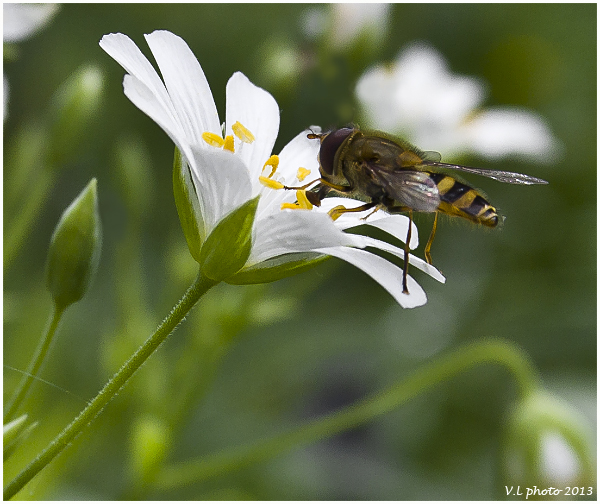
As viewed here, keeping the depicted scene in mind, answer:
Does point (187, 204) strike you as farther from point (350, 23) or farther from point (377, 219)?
point (350, 23)

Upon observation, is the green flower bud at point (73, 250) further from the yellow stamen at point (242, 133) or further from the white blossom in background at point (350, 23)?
the white blossom in background at point (350, 23)

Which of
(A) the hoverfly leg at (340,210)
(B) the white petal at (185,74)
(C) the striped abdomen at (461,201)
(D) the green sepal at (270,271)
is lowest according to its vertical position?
(C) the striped abdomen at (461,201)

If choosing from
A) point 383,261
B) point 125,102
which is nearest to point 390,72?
point 125,102

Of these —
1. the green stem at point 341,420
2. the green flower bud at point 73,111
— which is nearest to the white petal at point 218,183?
the green flower bud at point 73,111

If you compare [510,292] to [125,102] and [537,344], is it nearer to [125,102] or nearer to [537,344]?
[537,344]

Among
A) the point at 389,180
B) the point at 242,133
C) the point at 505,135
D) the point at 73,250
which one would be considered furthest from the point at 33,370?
the point at 505,135
